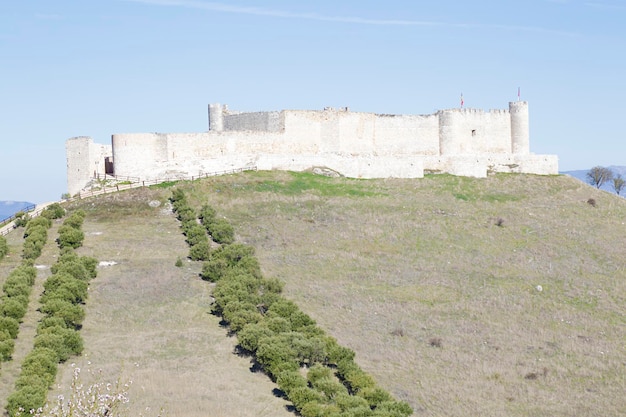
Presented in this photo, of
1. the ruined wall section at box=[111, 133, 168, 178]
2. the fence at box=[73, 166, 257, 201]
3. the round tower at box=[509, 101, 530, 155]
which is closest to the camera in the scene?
the fence at box=[73, 166, 257, 201]

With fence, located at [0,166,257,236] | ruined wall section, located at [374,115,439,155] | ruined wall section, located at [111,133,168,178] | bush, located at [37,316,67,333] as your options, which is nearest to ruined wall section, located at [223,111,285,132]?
fence, located at [0,166,257,236]

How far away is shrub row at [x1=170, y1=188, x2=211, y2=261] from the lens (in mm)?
38875

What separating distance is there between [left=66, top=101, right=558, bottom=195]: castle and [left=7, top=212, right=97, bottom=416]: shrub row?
1076 centimetres

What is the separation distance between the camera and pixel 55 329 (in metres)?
29.2

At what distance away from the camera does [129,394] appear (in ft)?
84.3

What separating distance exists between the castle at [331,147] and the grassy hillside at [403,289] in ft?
6.22

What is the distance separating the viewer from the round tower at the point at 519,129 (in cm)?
5894

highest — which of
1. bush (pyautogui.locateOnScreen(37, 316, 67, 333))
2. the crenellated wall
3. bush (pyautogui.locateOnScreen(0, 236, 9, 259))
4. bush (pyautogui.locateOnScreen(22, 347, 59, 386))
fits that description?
the crenellated wall

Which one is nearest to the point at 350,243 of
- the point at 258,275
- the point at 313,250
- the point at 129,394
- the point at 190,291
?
the point at 313,250

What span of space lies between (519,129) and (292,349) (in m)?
34.9

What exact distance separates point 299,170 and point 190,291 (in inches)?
729

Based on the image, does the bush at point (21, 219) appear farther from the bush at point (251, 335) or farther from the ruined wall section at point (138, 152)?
the bush at point (251, 335)

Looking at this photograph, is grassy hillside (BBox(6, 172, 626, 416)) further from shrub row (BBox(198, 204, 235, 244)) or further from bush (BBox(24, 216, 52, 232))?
bush (BBox(24, 216, 52, 232))

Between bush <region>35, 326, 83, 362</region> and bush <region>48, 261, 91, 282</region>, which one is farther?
bush <region>48, 261, 91, 282</region>
